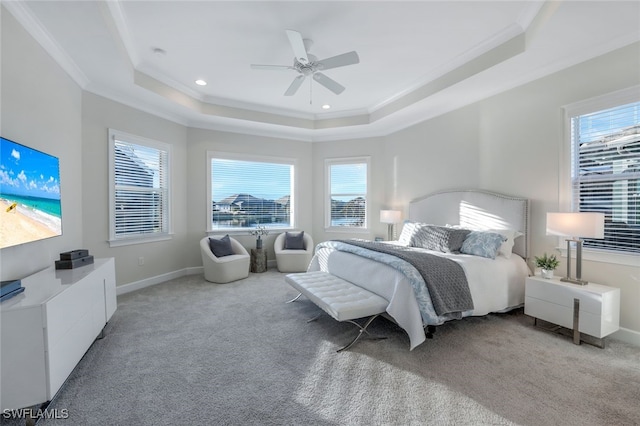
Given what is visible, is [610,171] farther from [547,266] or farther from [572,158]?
[547,266]

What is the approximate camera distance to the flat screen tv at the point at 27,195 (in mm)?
2010

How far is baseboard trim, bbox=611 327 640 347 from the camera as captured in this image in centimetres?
267

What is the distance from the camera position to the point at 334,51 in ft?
11.2

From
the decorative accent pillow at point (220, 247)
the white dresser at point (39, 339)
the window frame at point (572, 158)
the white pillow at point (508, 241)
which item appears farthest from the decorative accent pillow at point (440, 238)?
the white dresser at point (39, 339)

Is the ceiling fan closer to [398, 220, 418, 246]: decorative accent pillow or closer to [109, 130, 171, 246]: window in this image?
[398, 220, 418, 246]: decorative accent pillow

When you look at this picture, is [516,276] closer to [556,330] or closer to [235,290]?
[556,330]

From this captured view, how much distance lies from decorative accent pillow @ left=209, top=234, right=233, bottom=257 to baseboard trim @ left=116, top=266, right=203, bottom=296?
2.31 ft

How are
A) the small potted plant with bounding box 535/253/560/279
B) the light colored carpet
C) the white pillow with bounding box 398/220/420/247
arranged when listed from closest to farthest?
the light colored carpet → the small potted plant with bounding box 535/253/560/279 → the white pillow with bounding box 398/220/420/247

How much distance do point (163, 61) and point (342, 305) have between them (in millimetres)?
3653

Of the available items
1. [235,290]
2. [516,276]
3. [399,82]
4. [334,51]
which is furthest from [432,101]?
Answer: [235,290]

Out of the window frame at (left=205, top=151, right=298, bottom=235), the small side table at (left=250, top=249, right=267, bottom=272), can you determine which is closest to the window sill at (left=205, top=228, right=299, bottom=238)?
the window frame at (left=205, top=151, right=298, bottom=235)

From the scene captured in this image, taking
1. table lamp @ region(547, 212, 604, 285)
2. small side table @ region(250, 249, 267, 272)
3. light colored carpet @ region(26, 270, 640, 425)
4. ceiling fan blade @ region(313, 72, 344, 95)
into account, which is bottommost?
light colored carpet @ region(26, 270, 640, 425)

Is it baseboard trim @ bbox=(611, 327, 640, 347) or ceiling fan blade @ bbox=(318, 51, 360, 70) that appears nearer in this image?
baseboard trim @ bbox=(611, 327, 640, 347)

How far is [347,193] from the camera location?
249 inches
